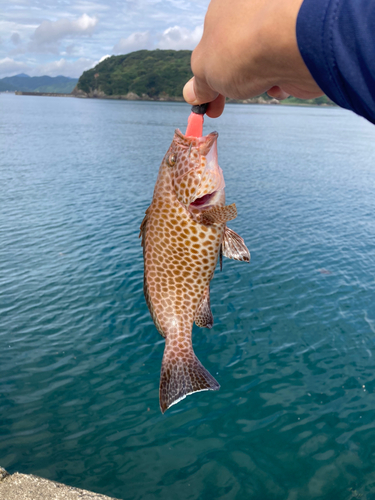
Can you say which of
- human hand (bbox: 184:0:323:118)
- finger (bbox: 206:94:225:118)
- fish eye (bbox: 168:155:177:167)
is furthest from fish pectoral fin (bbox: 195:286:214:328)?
human hand (bbox: 184:0:323:118)

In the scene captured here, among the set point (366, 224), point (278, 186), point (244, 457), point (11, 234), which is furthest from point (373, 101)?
point (278, 186)

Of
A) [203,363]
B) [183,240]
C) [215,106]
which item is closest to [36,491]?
[183,240]

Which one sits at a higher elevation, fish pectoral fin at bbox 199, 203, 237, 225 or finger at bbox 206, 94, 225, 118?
finger at bbox 206, 94, 225, 118

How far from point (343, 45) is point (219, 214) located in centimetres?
223

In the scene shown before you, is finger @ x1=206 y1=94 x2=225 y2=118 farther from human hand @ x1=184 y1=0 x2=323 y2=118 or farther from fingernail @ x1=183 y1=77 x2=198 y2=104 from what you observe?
human hand @ x1=184 y1=0 x2=323 y2=118

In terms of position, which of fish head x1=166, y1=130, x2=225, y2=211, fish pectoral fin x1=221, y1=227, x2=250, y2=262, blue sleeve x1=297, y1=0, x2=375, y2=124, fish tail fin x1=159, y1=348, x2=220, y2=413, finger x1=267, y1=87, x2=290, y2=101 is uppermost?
finger x1=267, y1=87, x2=290, y2=101

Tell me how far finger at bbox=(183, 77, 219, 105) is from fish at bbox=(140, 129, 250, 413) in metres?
0.96

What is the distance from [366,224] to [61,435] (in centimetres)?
2271

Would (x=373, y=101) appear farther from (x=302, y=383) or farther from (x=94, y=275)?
(x=94, y=275)

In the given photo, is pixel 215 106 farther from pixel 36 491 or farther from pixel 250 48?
pixel 36 491

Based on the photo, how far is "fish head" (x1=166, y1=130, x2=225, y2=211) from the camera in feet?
11.9

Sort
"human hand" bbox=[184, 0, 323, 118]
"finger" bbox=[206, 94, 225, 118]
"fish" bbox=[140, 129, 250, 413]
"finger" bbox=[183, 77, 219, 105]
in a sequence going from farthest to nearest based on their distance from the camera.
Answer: "fish" bbox=[140, 129, 250, 413] < "finger" bbox=[206, 94, 225, 118] < "finger" bbox=[183, 77, 219, 105] < "human hand" bbox=[184, 0, 323, 118]

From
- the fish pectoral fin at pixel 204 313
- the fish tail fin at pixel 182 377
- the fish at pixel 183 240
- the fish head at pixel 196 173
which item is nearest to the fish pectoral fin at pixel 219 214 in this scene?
the fish at pixel 183 240

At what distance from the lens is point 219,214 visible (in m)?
3.40
